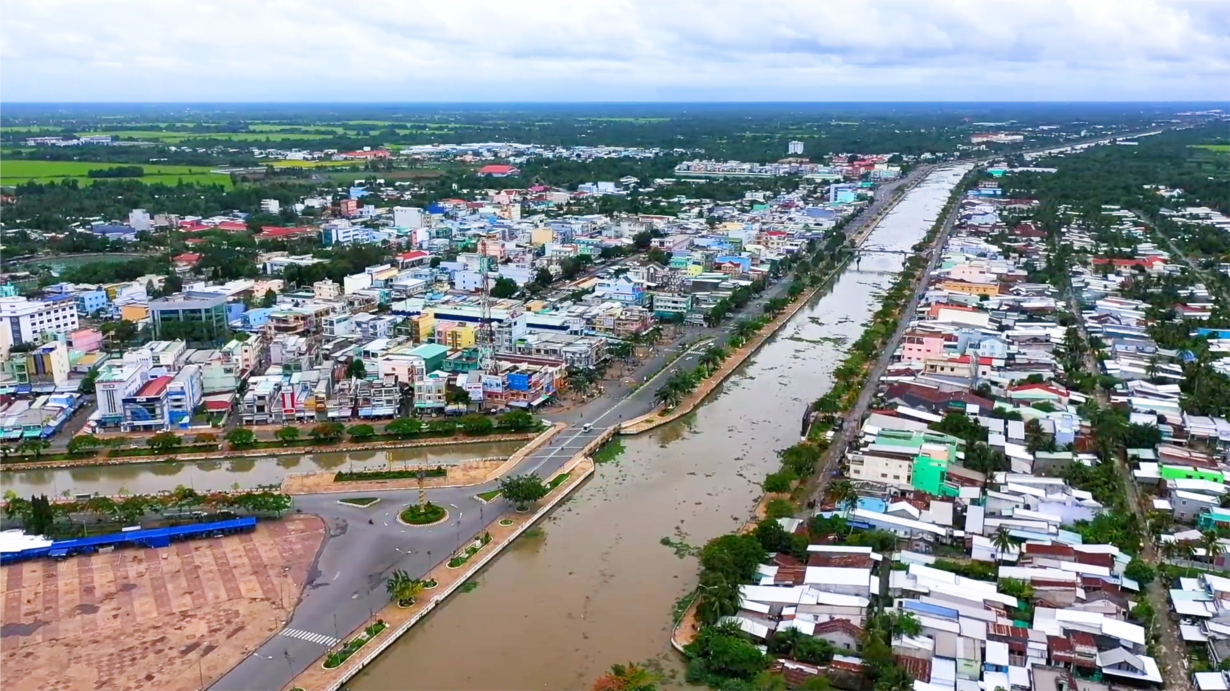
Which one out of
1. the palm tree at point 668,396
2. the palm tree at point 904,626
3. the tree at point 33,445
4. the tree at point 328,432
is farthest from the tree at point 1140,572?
the tree at point 33,445

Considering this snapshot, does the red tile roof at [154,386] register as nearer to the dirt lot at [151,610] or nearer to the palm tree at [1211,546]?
the dirt lot at [151,610]

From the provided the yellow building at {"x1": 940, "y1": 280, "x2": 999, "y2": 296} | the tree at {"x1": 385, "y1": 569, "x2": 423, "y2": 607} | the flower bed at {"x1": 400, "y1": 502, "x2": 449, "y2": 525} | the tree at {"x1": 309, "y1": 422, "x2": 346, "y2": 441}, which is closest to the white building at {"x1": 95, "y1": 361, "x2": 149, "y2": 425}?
the tree at {"x1": 309, "y1": 422, "x2": 346, "y2": 441}

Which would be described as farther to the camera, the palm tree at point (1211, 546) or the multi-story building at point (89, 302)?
the multi-story building at point (89, 302)

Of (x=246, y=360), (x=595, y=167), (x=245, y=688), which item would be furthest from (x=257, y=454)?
(x=595, y=167)

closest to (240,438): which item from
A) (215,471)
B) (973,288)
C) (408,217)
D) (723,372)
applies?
(215,471)

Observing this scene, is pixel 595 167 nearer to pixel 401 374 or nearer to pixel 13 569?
pixel 401 374
